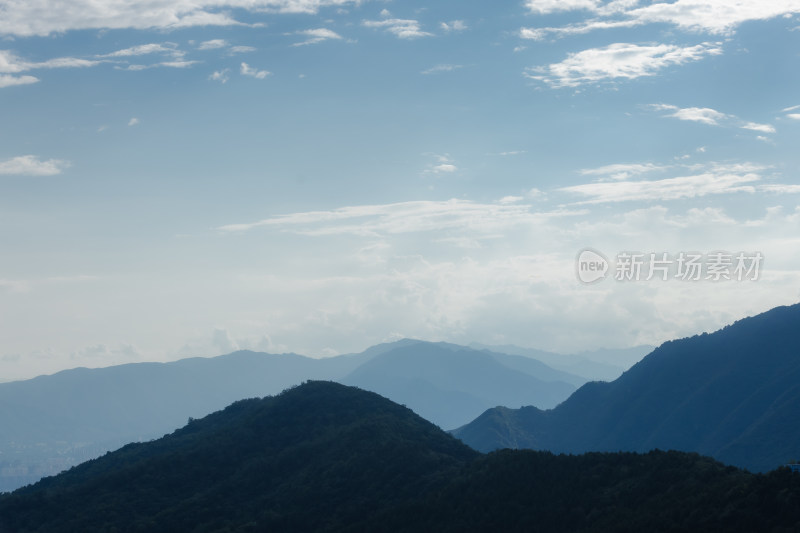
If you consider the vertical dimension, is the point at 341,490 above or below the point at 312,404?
below

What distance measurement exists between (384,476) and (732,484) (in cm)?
5551

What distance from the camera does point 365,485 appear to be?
107438mm

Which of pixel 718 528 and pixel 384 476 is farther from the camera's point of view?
pixel 384 476

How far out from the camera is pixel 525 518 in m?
80.4

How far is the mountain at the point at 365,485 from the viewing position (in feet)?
226

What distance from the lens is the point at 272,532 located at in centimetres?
9681

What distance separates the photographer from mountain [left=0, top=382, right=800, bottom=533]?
6894cm

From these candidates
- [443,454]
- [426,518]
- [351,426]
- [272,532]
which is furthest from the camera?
[351,426]

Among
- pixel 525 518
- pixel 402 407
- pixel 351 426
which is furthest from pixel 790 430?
pixel 525 518

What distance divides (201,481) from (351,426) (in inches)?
1094

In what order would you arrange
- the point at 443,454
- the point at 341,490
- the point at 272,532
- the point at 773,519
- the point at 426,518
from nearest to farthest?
the point at 773,519
the point at 426,518
the point at 272,532
the point at 341,490
the point at 443,454

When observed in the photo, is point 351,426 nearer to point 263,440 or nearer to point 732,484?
point 263,440

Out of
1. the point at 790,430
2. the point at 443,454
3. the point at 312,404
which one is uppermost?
the point at 312,404

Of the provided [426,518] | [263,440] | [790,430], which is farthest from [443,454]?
[790,430]
